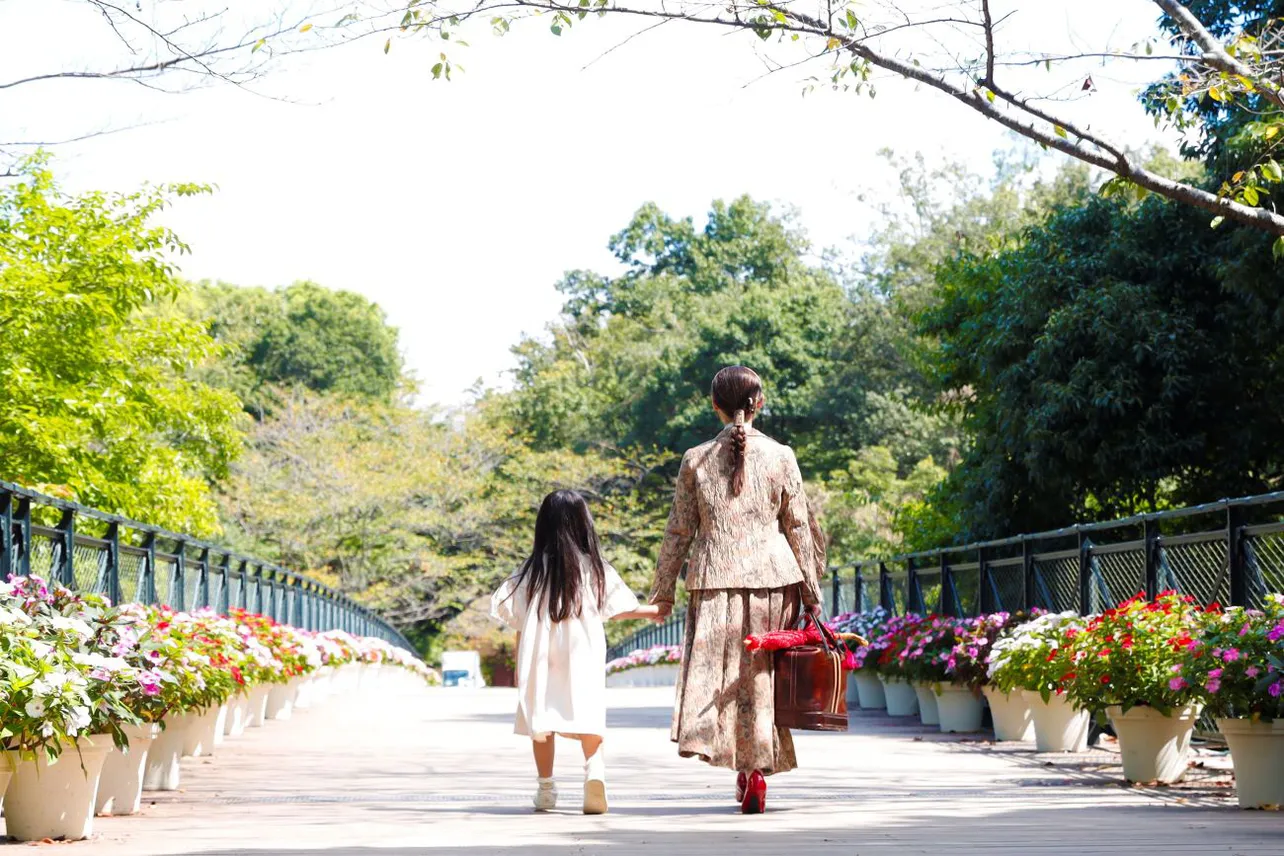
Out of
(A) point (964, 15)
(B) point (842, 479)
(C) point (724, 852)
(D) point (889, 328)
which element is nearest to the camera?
(C) point (724, 852)

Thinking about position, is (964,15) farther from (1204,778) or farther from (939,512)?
(939,512)

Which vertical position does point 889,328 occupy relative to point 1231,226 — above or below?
above

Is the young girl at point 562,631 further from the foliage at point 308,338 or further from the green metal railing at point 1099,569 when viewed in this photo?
the foliage at point 308,338

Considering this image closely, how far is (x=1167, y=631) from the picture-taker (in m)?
7.66

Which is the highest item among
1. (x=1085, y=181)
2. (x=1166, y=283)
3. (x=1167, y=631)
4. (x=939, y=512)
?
(x=1085, y=181)

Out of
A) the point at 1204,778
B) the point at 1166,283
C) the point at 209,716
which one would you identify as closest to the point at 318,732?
the point at 209,716

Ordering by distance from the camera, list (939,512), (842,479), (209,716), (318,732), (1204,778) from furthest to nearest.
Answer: (842,479) → (939,512) → (318,732) → (209,716) → (1204,778)

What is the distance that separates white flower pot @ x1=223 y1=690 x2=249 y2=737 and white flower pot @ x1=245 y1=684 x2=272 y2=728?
234mm

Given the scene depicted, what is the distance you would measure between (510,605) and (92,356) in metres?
13.5

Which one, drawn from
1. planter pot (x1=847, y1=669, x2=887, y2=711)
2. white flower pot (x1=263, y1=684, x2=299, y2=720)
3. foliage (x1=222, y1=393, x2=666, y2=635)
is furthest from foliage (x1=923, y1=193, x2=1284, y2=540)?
foliage (x1=222, y1=393, x2=666, y2=635)

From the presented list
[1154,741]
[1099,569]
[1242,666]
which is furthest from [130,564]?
[1242,666]

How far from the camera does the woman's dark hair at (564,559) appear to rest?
7.16 m

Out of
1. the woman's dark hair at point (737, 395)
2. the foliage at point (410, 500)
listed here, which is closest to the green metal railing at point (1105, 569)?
the woman's dark hair at point (737, 395)

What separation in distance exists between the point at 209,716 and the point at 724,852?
530 cm
